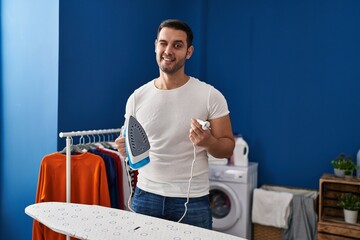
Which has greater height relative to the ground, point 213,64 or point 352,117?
point 213,64

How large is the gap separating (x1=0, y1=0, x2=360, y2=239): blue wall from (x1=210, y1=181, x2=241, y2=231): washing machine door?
0.47 metres

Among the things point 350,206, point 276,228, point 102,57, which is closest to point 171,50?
point 102,57

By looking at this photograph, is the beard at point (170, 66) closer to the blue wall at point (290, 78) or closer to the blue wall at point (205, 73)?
the blue wall at point (205, 73)

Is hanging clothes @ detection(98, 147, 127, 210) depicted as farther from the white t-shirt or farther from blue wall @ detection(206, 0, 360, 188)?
blue wall @ detection(206, 0, 360, 188)

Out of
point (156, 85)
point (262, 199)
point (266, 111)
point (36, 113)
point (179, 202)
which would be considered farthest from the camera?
point (266, 111)

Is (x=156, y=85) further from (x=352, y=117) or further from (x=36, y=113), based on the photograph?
(x=352, y=117)

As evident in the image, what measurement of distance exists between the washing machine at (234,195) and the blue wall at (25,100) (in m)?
1.46

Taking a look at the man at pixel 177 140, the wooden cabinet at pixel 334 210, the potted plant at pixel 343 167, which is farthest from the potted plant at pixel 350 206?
the man at pixel 177 140

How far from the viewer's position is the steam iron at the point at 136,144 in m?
1.38

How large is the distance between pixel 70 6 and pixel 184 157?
1.45m

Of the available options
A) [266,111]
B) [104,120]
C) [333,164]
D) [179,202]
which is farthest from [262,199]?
[179,202]

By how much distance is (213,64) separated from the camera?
358 centimetres

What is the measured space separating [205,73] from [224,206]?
1.33m

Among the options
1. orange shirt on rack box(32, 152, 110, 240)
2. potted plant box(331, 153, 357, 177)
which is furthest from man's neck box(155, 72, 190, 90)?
potted plant box(331, 153, 357, 177)
